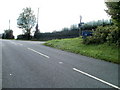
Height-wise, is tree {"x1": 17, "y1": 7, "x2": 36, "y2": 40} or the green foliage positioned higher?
tree {"x1": 17, "y1": 7, "x2": 36, "y2": 40}

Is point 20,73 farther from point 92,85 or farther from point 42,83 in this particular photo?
point 92,85

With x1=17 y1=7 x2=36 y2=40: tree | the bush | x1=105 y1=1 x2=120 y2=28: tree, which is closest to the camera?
x1=105 y1=1 x2=120 y2=28: tree

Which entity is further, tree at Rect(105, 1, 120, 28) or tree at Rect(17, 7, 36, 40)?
tree at Rect(17, 7, 36, 40)

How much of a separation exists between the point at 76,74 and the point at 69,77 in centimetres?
67

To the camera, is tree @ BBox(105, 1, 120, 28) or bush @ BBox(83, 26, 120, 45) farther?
bush @ BBox(83, 26, 120, 45)

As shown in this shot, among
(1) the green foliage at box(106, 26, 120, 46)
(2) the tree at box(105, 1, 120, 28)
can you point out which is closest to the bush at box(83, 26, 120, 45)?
(1) the green foliage at box(106, 26, 120, 46)

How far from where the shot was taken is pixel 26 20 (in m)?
68.8

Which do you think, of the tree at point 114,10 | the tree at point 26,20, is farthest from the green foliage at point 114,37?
the tree at point 26,20

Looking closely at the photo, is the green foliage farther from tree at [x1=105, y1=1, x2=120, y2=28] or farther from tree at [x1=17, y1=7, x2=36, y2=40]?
tree at [x1=17, y1=7, x2=36, y2=40]

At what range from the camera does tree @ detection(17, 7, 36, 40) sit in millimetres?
68481

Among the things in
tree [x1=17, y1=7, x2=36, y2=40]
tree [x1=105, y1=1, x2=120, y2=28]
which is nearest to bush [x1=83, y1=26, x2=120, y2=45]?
tree [x1=105, y1=1, x2=120, y2=28]

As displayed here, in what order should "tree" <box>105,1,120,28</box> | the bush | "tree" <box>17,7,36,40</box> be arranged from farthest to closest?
"tree" <box>17,7,36,40</box>, the bush, "tree" <box>105,1,120,28</box>

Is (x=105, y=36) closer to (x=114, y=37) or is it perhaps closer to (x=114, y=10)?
(x=114, y=37)

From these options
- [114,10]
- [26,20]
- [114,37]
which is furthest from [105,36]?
[26,20]
